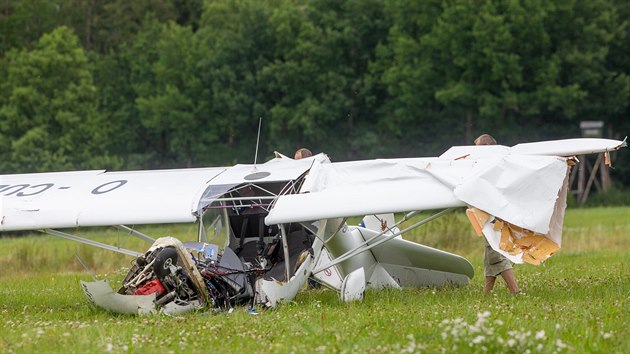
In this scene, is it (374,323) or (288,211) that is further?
(288,211)

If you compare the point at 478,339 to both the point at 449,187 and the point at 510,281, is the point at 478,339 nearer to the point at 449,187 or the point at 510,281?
the point at 449,187

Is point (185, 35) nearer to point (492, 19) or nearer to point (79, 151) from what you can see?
point (79, 151)

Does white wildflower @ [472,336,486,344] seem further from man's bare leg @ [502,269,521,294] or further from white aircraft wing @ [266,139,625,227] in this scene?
man's bare leg @ [502,269,521,294]

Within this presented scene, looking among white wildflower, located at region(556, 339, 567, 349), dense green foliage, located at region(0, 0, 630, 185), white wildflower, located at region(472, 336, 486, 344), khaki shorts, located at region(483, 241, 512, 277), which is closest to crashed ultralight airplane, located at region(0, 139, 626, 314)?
khaki shorts, located at region(483, 241, 512, 277)

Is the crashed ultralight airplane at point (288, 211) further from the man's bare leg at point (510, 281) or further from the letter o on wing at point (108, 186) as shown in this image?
the man's bare leg at point (510, 281)

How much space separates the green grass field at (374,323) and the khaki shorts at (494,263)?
10.9 inches

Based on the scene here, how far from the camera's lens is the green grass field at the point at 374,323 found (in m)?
9.38

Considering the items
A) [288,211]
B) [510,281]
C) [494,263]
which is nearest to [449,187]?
[494,263]

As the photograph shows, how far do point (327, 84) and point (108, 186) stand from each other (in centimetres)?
4441

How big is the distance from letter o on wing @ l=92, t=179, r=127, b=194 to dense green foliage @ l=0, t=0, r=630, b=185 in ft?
131

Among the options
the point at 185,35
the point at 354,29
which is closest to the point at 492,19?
the point at 354,29

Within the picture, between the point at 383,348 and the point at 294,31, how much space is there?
51.8m

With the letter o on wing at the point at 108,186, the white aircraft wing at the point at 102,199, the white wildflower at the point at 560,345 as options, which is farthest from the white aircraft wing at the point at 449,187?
the white wildflower at the point at 560,345

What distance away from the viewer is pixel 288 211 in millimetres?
12328
